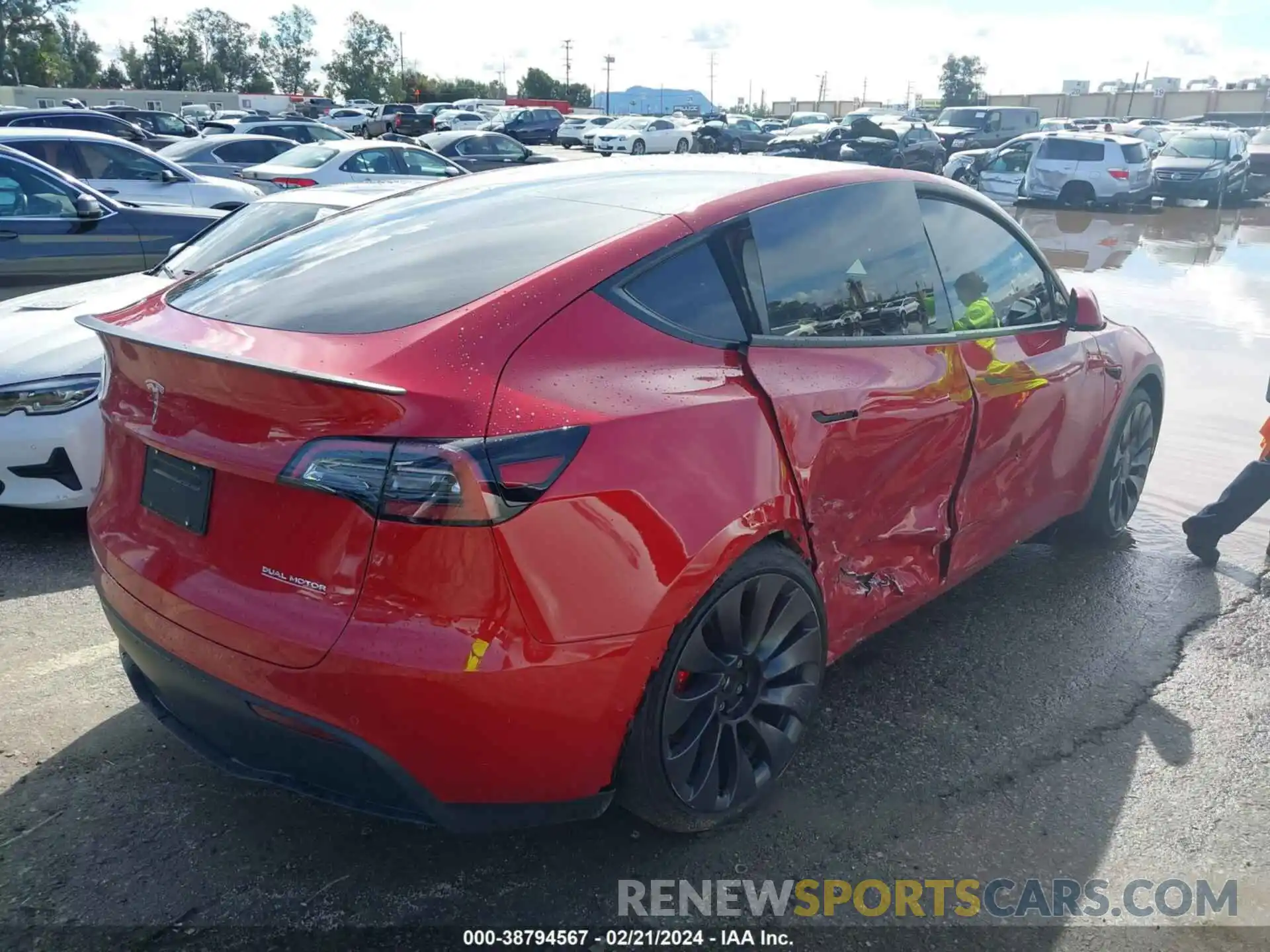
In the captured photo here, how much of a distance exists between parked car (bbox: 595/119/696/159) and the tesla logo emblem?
125 feet

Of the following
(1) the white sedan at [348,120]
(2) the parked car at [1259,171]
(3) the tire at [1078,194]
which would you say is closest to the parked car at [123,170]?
(3) the tire at [1078,194]

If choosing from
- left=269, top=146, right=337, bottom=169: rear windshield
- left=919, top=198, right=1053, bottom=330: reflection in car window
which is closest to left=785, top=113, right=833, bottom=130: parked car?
left=269, top=146, right=337, bottom=169: rear windshield

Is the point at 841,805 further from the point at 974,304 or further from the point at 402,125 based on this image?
the point at 402,125

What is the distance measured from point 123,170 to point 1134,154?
18.4 metres

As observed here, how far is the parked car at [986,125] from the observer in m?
34.3

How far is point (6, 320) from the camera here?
482 cm

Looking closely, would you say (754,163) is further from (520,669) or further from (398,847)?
(398,847)

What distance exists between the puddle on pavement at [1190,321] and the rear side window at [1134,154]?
3.47 ft

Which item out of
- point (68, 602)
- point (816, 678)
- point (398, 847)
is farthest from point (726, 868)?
point (68, 602)

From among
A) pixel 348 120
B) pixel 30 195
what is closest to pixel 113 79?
pixel 348 120

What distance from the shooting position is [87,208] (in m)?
7.50

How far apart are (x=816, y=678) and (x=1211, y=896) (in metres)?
1.11

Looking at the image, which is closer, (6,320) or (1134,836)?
(1134,836)

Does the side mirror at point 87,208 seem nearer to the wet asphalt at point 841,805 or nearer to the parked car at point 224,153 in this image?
the wet asphalt at point 841,805
